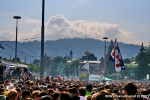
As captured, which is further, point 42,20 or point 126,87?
point 42,20

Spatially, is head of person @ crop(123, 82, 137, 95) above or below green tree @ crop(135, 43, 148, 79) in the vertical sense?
below

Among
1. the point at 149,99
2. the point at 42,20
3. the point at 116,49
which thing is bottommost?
the point at 149,99

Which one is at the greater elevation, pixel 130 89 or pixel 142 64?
pixel 142 64

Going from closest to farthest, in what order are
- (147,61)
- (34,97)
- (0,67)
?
(34,97) < (0,67) < (147,61)

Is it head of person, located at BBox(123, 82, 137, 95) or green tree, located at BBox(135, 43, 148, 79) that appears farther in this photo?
green tree, located at BBox(135, 43, 148, 79)

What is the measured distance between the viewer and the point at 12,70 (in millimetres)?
36906

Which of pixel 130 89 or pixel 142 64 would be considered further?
pixel 142 64

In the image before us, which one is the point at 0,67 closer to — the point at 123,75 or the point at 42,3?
the point at 42,3

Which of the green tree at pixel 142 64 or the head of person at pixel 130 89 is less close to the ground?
the green tree at pixel 142 64

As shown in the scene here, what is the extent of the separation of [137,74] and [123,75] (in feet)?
45.8

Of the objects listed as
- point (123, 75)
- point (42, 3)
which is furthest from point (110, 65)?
point (42, 3)

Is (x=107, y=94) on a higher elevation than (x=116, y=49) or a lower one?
lower

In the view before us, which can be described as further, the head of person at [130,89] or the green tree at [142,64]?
the green tree at [142,64]

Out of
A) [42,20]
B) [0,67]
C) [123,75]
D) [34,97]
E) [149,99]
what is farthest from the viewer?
[123,75]
